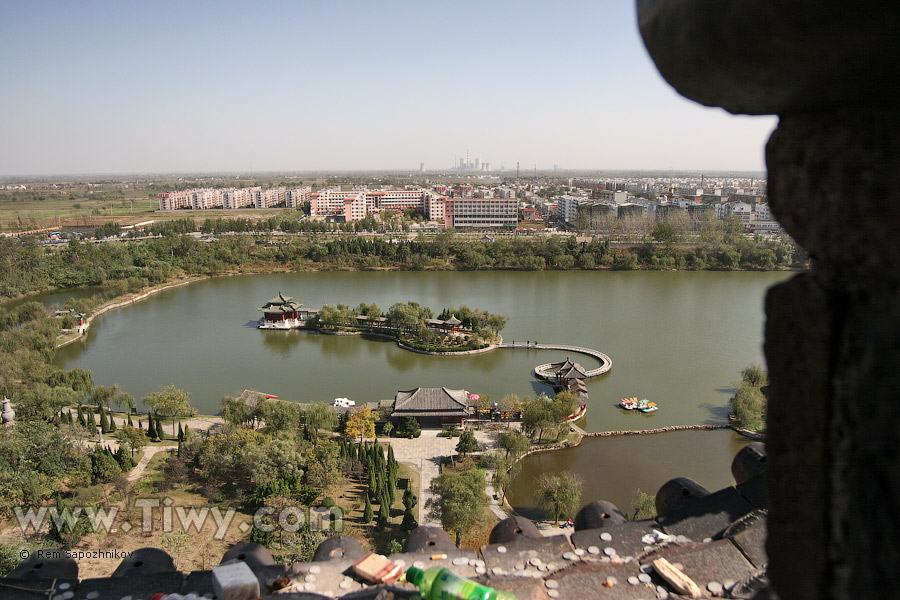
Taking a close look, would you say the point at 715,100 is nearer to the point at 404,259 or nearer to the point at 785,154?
the point at 785,154

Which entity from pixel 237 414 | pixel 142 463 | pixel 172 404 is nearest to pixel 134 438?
pixel 142 463

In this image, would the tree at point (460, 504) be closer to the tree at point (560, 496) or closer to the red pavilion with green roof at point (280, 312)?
the tree at point (560, 496)

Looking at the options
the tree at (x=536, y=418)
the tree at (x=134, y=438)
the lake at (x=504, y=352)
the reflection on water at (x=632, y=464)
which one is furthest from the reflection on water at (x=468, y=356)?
the tree at (x=134, y=438)

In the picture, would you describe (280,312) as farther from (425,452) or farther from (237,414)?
(425,452)

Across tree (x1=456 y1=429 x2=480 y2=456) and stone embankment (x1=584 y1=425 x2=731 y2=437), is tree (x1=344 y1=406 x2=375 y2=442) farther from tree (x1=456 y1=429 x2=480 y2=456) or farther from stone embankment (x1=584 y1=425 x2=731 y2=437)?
stone embankment (x1=584 y1=425 x2=731 y2=437)

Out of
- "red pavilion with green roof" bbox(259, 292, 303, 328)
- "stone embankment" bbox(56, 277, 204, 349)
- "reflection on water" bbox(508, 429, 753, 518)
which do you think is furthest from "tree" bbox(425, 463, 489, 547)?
"stone embankment" bbox(56, 277, 204, 349)
